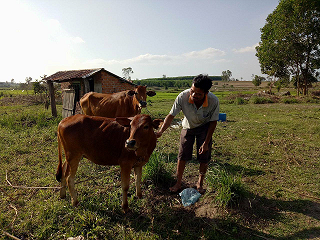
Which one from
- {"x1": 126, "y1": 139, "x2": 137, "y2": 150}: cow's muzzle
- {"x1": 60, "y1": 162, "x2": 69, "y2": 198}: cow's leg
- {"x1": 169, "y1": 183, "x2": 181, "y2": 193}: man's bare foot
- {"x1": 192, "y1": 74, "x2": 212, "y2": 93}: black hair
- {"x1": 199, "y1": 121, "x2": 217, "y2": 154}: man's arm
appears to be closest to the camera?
{"x1": 126, "y1": 139, "x2": 137, "y2": 150}: cow's muzzle

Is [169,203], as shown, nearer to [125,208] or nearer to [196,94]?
[125,208]

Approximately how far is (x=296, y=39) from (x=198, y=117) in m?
23.8

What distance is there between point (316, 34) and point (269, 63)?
519cm

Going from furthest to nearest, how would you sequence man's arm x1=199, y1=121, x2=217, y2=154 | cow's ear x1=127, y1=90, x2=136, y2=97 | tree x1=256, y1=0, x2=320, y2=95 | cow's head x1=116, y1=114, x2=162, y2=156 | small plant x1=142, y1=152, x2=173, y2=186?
tree x1=256, y1=0, x2=320, y2=95
cow's ear x1=127, y1=90, x2=136, y2=97
small plant x1=142, y1=152, x2=173, y2=186
man's arm x1=199, y1=121, x2=217, y2=154
cow's head x1=116, y1=114, x2=162, y2=156

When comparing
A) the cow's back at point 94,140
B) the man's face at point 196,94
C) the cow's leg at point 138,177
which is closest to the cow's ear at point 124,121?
the cow's back at point 94,140

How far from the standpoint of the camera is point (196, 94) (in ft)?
10.5

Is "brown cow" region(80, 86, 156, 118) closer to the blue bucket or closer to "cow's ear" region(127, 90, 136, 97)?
"cow's ear" region(127, 90, 136, 97)

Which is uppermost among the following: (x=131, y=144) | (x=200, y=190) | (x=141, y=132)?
(x=141, y=132)

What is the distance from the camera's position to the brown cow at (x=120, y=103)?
21.2ft

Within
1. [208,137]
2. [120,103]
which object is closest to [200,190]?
[208,137]

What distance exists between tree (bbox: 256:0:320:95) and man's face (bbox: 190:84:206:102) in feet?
75.0

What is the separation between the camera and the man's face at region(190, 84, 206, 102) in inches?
124

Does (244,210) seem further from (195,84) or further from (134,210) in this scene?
(195,84)

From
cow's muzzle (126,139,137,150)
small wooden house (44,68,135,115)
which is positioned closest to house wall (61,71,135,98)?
small wooden house (44,68,135,115)
